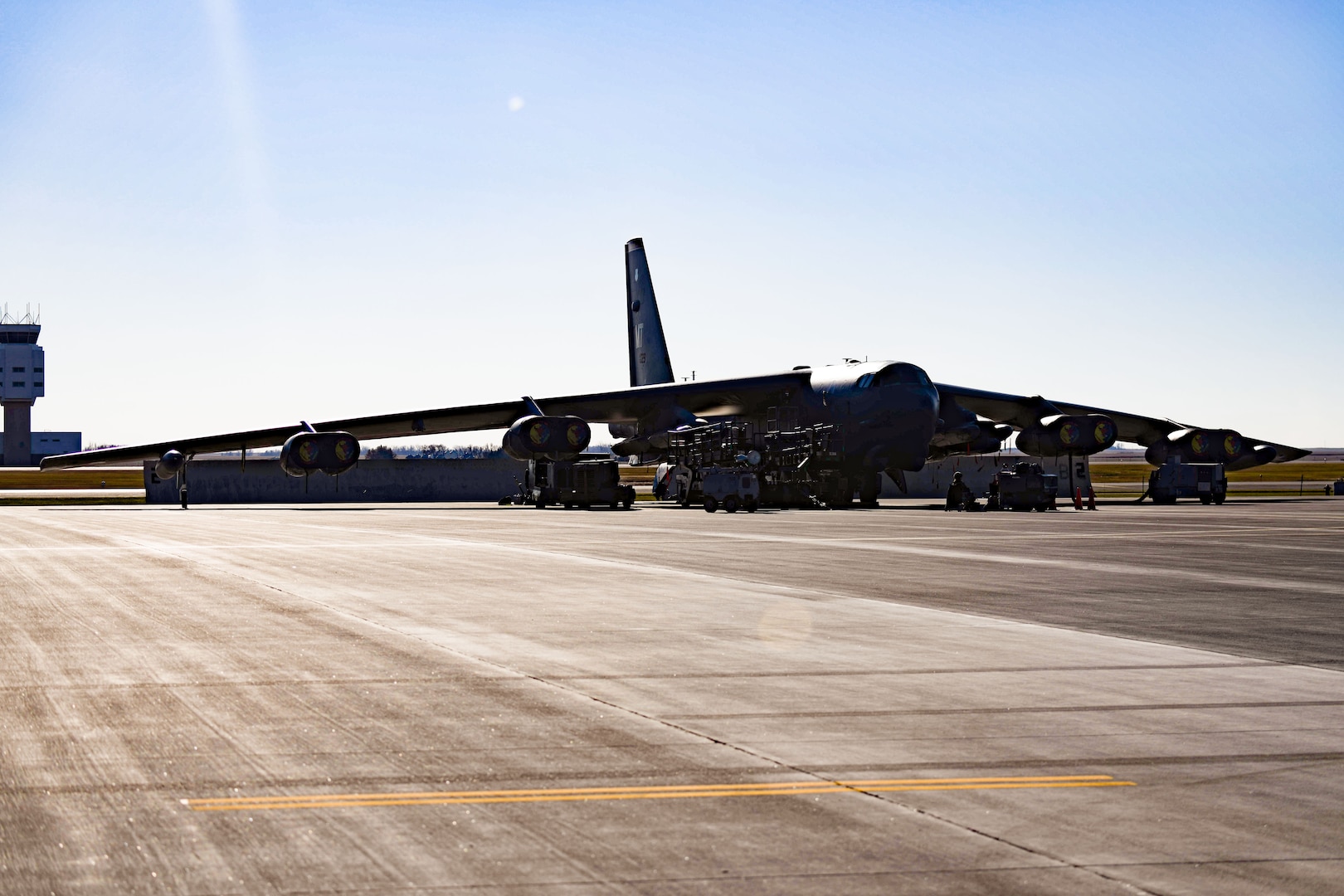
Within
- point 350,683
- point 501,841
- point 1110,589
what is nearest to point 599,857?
point 501,841

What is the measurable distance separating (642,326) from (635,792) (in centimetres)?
5700

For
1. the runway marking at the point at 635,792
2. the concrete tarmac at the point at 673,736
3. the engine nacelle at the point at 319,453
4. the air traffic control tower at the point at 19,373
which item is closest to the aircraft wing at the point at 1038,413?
the engine nacelle at the point at 319,453

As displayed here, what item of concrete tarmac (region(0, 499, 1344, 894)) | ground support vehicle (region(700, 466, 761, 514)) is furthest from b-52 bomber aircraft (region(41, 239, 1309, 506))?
concrete tarmac (region(0, 499, 1344, 894))

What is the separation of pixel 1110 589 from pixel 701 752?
36.6 ft

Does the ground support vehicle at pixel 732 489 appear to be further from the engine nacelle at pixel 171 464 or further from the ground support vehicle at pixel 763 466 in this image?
the engine nacelle at pixel 171 464

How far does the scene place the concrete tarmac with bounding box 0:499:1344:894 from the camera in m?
5.30

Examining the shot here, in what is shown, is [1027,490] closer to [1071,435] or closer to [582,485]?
[1071,435]

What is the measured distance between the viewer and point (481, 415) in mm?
52875

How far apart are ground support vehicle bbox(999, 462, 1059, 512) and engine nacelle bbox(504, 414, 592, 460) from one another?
15.6 m

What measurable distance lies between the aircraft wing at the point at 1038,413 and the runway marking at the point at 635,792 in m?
48.2

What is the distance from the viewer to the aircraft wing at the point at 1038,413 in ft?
178

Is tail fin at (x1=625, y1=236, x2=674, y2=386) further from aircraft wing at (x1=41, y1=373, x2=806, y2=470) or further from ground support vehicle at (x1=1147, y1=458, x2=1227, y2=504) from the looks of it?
ground support vehicle at (x1=1147, y1=458, x2=1227, y2=504)

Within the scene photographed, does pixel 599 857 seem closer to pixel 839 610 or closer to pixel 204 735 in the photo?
pixel 204 735

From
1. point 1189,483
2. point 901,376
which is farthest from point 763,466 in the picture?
point 1189,483
